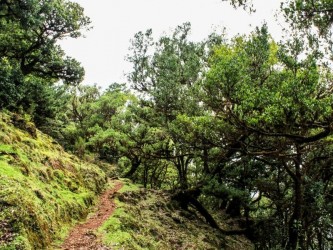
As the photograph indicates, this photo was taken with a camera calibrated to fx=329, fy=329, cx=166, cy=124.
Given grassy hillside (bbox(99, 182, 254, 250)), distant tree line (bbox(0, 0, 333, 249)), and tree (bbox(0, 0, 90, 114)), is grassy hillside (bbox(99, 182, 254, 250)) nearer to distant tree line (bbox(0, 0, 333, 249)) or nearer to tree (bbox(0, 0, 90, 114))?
distant tree line (bbox(0, 0, 333, 249))

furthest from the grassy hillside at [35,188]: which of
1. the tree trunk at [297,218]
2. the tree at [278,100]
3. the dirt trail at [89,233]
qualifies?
the tree trunk at [297,218]

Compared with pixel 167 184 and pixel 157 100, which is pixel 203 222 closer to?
pixel 157 100

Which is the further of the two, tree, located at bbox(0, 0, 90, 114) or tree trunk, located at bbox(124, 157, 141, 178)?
tree trunk, located at bbox(124, 157, 141, 178)

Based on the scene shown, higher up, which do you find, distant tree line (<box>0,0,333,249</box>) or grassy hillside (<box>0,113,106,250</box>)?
distant tree line (<box>0,0,333,249</box>)

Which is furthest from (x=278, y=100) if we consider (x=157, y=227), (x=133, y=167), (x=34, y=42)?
(x=133, y=167)

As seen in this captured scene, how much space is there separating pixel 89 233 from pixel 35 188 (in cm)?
246

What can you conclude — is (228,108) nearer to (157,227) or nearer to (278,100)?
(278,100)

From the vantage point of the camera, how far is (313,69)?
33.4 feet

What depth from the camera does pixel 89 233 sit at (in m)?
11.6

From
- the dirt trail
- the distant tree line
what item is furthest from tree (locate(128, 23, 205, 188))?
the dirt trail

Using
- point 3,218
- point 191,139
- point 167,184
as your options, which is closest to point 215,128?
point 191,139

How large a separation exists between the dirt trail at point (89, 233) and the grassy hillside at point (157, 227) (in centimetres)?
34

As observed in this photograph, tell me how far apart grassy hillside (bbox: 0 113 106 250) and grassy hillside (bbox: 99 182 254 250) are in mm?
1608

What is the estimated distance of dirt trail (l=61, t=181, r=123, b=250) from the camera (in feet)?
34.2
